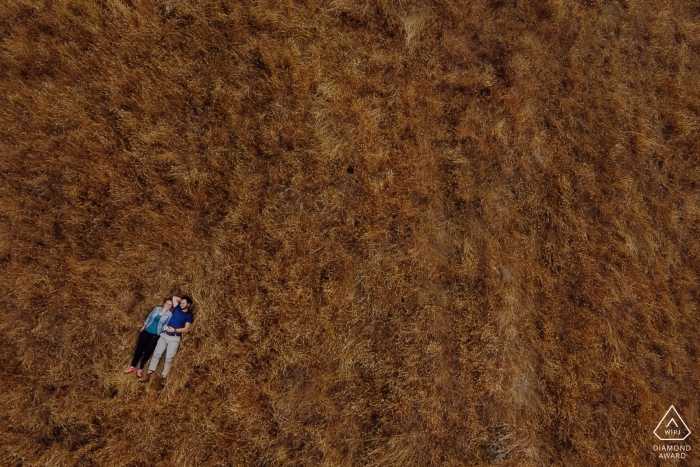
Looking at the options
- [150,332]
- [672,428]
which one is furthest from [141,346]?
[672,428]

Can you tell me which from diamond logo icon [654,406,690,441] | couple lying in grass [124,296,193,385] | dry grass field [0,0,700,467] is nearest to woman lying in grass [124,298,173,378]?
couple lying in grass [124,296,193,385]

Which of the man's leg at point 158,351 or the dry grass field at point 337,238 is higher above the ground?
the dry grass field at point 337,238

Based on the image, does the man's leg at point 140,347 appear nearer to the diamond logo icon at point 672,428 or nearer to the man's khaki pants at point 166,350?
the man's khaki pants at point 166,350

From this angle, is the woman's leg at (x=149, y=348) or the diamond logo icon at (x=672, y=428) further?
the diamond logo icon at (x=672, y=428)

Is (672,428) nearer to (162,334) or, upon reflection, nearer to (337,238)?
(337,238)

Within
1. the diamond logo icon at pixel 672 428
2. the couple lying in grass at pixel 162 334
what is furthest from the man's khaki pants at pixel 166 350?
the diamond logo icon at pixel 672 428

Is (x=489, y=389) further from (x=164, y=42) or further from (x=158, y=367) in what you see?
(x=164, y=42)

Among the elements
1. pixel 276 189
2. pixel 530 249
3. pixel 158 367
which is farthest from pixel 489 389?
pixel 158 367

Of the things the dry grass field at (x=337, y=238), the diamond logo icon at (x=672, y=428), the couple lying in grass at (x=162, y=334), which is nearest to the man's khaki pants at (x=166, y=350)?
the couple lying in grass at (x=162, y=334)
